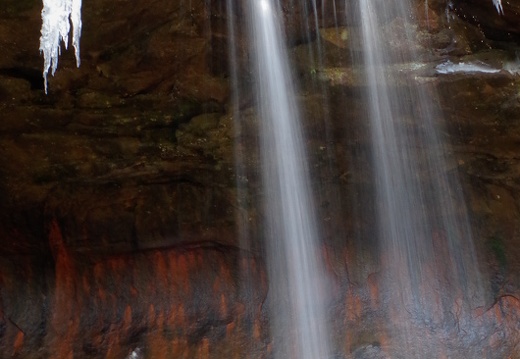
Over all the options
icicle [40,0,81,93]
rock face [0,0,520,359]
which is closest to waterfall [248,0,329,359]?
rock face [0,0,520,359]

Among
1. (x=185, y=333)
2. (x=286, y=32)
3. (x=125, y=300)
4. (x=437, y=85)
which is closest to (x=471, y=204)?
(x=437, y=85)

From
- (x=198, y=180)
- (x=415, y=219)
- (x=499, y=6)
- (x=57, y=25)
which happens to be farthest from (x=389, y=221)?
(x=57, y=25)

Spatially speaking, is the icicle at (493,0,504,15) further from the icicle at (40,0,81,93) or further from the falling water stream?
the icicle at (40,0,81,93)

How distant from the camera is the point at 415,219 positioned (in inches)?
333

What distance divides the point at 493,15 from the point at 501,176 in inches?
97.6

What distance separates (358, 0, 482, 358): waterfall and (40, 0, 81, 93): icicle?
3.76 m

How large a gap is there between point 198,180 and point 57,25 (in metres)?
3.02

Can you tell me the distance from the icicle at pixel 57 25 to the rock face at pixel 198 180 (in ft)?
0.62

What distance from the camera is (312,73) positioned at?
705cm

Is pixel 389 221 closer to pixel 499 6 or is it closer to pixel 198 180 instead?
pixel 198 180

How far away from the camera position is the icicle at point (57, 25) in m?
5.72

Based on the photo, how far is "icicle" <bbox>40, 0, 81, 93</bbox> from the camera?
5.72 m

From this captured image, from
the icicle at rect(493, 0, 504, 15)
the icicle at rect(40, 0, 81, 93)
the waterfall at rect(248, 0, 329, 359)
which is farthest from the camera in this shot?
the waterfall at rect(248, 0, 329, 359)

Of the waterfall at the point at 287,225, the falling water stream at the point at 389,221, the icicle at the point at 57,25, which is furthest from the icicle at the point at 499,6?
the icicle at the point at 57,25
